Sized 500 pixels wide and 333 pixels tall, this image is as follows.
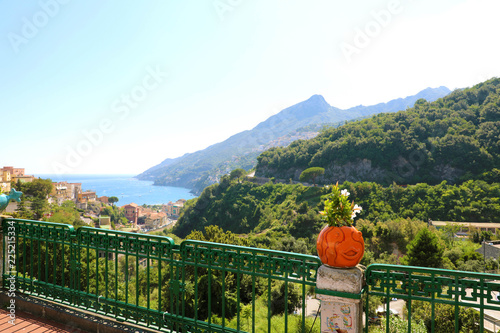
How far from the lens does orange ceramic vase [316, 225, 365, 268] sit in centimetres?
221

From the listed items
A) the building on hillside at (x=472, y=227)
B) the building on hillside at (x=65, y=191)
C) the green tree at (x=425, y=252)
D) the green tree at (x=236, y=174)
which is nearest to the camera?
the green tree at (x=425, y=252)

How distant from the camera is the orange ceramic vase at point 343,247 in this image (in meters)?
2.21

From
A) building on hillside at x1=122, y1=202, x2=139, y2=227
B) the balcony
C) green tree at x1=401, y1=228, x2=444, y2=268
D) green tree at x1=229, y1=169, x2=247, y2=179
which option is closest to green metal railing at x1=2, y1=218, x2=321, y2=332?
the balcony

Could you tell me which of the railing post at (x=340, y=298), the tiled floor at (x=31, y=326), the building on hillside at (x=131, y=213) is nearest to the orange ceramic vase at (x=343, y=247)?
the railing post at (x=340, y=298)

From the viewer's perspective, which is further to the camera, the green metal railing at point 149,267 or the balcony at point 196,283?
the green metal railing at point 149,267

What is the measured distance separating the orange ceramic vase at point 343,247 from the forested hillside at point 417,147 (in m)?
→ 67.5

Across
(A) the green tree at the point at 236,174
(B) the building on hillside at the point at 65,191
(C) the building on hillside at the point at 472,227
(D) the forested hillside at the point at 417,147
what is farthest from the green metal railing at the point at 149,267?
(A) the green tree at the point at 236,174

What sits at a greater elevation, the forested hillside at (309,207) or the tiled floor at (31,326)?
the tiled floor at (31,326)

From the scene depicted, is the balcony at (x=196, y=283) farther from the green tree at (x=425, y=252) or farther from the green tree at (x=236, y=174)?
the green tree at (x=236, y=174)

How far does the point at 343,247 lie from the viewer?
7.26 ft

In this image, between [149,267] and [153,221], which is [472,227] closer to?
[149,267]

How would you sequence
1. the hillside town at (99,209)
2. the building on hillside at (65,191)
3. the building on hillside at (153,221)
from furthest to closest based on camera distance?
the building on hillside at (153,221), the building on hillside at (65,191), the hillside town at (99,209)

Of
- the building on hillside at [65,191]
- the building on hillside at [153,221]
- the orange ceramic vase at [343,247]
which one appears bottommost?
the building on hillside at [153,221]

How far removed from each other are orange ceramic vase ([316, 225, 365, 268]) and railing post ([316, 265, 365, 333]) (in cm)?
8
